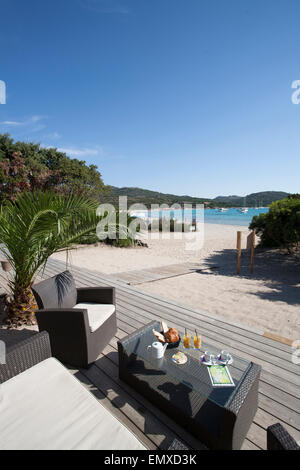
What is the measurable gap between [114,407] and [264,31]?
707 centimetres

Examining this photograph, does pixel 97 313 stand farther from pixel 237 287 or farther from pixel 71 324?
pixel 237 287

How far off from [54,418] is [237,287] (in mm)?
5268

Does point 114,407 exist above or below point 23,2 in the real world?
below

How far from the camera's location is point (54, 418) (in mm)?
1217

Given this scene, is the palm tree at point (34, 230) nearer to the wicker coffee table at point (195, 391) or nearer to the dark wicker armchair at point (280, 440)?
the wicker coffee table at point (195, 391)

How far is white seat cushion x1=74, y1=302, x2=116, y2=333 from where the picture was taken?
7.29 feet

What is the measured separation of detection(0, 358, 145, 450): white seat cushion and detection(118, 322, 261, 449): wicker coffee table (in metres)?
0.52

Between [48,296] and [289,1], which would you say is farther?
[289,1]

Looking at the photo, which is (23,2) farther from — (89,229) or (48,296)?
(48,296)

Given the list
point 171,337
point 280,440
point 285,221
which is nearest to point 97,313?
point 171,337

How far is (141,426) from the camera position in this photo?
1.52 meters

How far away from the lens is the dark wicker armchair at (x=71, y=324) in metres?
2.05
